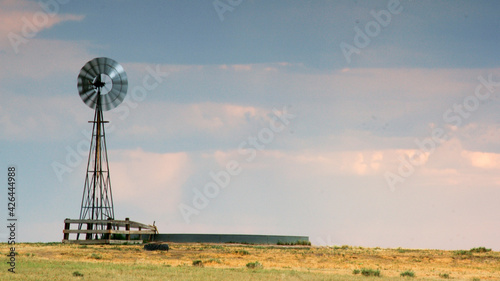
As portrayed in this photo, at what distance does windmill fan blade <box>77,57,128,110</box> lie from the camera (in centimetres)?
4997

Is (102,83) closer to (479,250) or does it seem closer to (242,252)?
(242,252)

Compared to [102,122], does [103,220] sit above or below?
below

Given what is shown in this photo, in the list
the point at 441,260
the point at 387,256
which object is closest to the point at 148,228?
the point at 387,256

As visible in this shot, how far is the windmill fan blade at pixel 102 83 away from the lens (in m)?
50.0

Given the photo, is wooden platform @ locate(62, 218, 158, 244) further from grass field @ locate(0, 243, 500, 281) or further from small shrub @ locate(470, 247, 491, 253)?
small shrub @ locate(470, 247, 491, 253)

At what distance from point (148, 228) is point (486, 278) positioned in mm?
27104

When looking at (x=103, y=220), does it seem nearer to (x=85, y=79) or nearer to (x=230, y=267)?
(x=85, y=79)

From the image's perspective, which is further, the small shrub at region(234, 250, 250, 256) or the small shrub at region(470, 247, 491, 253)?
the small shrub at region(470, 247, 491, 253)

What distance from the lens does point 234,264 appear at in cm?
3562

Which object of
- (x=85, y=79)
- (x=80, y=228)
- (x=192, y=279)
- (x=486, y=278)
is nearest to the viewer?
(x=192, y=279)

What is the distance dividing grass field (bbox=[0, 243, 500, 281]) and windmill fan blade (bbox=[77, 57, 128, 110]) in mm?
12212

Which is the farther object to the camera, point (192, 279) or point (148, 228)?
point (148, 228)

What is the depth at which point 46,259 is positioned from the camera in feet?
116

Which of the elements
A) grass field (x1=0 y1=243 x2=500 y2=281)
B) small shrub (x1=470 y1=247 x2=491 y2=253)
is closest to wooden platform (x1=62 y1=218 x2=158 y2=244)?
grass field (x1=0 y1=243 x2=500 y2=281)
